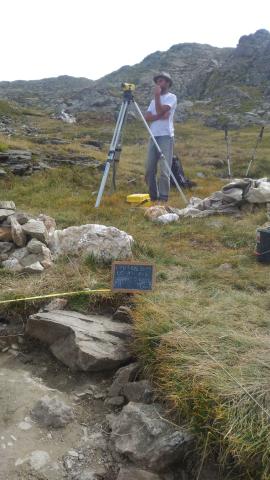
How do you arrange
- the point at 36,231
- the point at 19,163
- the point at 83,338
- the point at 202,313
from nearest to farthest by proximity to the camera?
the point at 83,338 < the point at 202,313 < the point at 36,231 < the point at 19,163

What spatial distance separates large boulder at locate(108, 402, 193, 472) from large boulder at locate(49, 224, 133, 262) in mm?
2855

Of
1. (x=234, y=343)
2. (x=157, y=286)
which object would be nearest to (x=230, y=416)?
(x=234, y=343)

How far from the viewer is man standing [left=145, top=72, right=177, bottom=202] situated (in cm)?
1059

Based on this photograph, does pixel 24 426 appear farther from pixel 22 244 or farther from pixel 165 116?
pixel 165 116

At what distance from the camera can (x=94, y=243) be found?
20.1 feet

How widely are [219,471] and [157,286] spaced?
2654 mm

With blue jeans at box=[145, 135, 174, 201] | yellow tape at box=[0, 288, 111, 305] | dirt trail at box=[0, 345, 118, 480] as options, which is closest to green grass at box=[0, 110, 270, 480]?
yellow tape at box=[0, 288, 111, 305]

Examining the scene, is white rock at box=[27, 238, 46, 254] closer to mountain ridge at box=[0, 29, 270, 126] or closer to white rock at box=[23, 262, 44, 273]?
white rock at box=[23, 262, 44, 273]

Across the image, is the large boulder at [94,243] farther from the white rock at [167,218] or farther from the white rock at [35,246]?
the white rock at [167,218]

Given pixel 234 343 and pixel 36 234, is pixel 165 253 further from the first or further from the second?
pixel 234 343

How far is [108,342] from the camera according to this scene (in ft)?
13.9

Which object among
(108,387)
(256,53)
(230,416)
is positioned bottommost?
(108,387)

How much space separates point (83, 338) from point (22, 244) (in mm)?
2477

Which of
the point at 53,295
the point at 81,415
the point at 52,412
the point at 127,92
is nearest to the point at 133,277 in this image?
the point at 53,295
